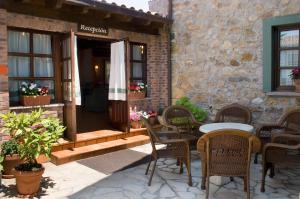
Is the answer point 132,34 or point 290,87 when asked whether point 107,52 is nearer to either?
point 132,34

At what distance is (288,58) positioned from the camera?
6.11 m

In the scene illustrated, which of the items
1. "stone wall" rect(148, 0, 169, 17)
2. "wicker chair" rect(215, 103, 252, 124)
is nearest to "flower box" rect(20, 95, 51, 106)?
"wicker chair" rect(215, 103, 252, 124)

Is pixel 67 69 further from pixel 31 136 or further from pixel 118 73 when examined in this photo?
pixel 31 136

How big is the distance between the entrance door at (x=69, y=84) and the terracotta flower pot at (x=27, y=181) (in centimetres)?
194

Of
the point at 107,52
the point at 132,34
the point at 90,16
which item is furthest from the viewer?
the point at 107,52

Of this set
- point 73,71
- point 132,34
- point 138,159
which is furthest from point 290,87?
point 73,71

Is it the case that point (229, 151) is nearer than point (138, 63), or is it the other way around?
point (229, 151)

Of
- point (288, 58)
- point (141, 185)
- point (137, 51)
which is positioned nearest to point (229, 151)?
point (141, 185)

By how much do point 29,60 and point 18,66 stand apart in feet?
0.83

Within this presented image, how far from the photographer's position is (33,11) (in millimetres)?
5699

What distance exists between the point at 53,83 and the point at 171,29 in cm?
346

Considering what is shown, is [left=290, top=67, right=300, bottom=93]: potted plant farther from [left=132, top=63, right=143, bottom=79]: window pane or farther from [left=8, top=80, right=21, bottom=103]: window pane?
[left=8, top=80, right=21, bottom=103]: window pane

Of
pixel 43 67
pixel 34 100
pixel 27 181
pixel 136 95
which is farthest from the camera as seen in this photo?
pixel 136 95

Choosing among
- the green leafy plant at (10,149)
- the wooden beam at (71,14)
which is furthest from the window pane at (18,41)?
the green leafy plant at (10,149)
